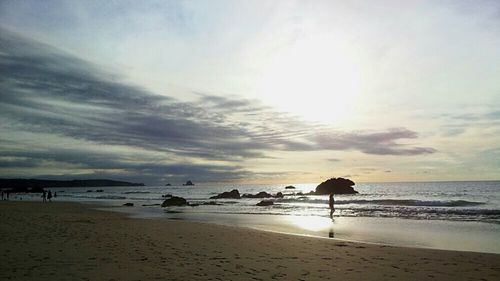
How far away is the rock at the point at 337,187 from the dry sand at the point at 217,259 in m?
79.0

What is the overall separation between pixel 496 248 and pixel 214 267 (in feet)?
42.7

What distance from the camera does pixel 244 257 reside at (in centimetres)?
1282

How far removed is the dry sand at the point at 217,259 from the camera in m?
9.95

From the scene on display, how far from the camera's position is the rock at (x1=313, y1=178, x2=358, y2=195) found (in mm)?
93569

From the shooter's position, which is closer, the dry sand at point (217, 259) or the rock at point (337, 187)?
the dry sand at point (217, 259)

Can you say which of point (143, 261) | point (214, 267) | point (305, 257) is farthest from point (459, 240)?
point (143, 261)

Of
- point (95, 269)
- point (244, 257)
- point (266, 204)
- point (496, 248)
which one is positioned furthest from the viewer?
point (266, 204)

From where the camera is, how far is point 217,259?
1226 cm

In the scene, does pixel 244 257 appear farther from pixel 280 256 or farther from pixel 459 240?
pixel 459 240

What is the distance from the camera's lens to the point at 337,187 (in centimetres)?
9538

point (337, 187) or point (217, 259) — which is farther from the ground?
point (337, 187)

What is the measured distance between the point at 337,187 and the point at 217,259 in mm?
86598

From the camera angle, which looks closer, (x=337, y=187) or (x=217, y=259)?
(x=217, y=259)

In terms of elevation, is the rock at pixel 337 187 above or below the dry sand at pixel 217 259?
above
